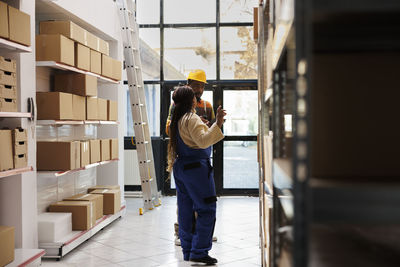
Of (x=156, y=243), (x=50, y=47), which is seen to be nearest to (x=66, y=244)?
(x=156, y=243)

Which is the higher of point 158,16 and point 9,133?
point 158,16

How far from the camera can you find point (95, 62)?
5.00 metres

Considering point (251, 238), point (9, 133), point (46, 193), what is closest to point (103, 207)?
point (46, 193)

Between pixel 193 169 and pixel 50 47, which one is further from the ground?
pixel 50 47

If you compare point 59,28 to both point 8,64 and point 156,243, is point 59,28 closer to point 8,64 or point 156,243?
point 8,64

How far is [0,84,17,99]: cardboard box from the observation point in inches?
131

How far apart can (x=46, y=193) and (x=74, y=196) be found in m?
0.49

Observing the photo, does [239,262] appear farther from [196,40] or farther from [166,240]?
[196,40]

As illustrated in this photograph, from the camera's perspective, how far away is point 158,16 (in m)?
7.73

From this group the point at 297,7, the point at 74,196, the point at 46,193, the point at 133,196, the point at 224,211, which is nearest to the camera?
the point at 297,7

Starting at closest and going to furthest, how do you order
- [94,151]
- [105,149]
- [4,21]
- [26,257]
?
1. [4,21]
2. [26,257]
3. [94,151]
4. [105,149]

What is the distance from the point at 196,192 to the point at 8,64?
5.45 feet

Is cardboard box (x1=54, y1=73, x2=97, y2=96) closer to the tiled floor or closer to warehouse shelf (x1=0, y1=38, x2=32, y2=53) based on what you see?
warehouse shelf (x1=0, y1=38, x2=32, y2=53)

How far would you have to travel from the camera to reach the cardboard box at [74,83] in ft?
15.4
